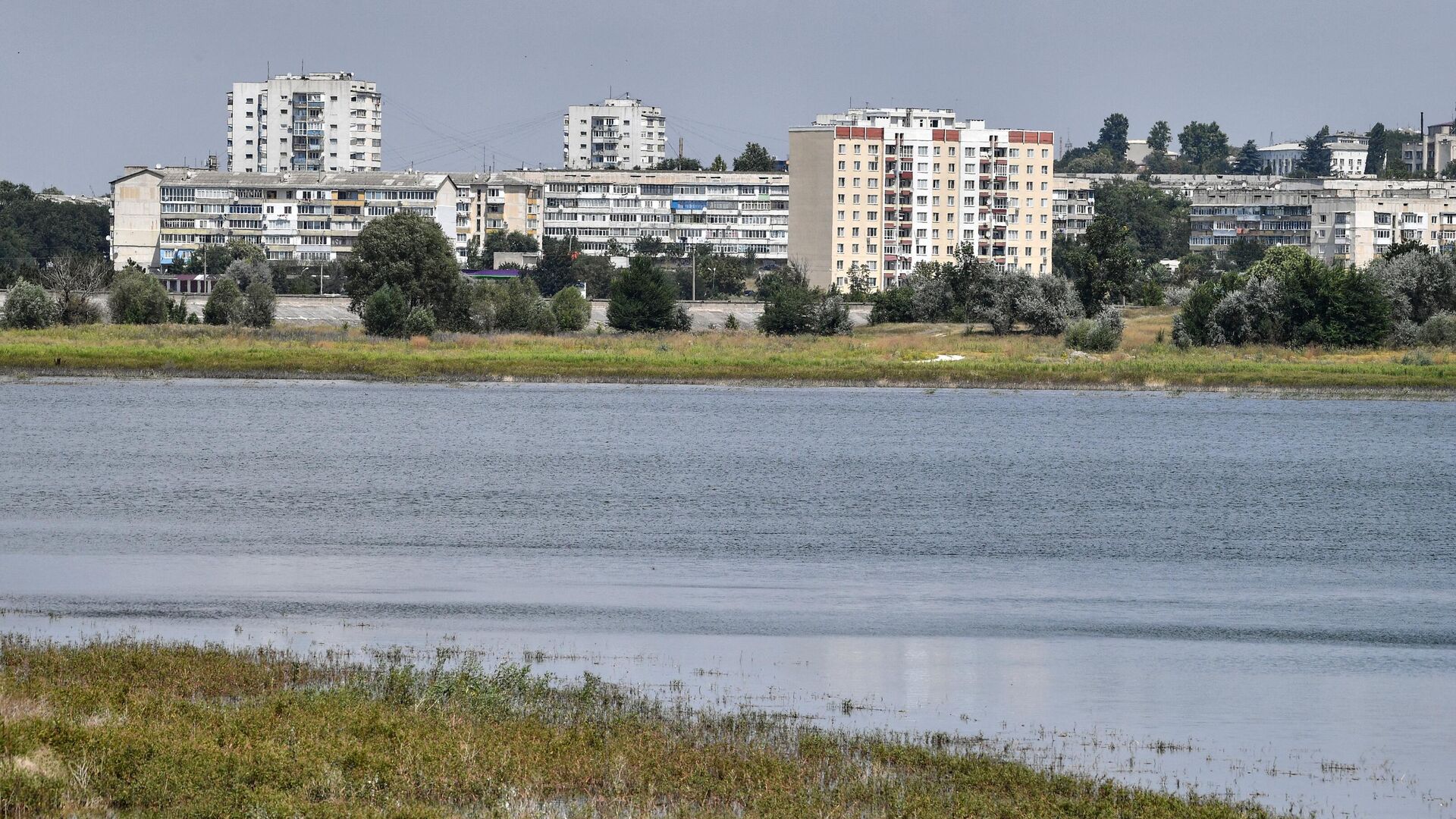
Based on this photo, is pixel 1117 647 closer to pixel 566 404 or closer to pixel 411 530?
pixel 411 530

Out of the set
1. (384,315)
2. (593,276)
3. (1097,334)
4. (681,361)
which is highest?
(593,276)

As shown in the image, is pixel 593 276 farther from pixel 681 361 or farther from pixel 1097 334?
pixel 681 361

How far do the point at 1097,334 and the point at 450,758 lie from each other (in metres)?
81.2

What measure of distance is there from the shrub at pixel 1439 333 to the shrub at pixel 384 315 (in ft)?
179

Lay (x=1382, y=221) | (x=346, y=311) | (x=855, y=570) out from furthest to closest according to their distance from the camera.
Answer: (x=1382, y=221) < (x=346, y=311) < (x=855, y=570)

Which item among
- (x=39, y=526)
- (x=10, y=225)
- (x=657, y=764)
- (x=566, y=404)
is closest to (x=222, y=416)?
(x=566, y=404)

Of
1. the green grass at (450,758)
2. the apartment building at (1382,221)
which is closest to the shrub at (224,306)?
the green grass at (450,758)

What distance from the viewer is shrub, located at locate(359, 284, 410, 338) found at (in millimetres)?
93125

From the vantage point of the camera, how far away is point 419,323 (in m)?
94.5

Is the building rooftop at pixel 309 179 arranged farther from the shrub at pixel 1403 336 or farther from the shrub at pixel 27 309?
the shrub at pixel 1403 336

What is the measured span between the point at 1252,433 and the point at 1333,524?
81.5 feet

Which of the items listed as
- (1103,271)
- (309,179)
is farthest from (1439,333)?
(309,179)

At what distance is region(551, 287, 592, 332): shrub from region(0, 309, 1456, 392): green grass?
34.9ft

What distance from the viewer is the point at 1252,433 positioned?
60000mm
